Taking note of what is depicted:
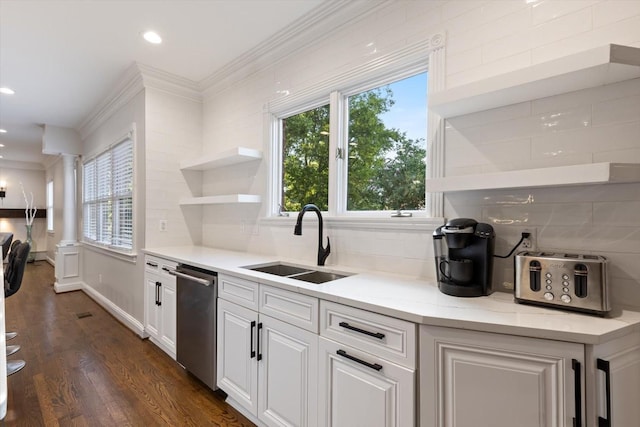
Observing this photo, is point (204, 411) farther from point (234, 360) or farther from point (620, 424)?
point (620, 424)

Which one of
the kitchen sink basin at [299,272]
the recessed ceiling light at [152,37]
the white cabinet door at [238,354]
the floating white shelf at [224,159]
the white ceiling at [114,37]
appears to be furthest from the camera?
the floating white shelf at [224,159]

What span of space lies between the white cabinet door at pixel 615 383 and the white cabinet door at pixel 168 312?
264cm

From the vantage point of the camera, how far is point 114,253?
13.0 feet

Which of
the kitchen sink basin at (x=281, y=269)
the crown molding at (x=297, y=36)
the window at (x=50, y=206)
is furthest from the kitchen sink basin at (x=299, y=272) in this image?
the window at (x=50, y=206)

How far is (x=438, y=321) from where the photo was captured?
113 cm

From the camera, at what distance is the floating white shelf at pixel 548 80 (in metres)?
1.12

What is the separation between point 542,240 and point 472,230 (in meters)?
0.33

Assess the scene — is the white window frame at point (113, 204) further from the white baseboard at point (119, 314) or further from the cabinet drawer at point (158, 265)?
the white baseboard at point (119, 314)

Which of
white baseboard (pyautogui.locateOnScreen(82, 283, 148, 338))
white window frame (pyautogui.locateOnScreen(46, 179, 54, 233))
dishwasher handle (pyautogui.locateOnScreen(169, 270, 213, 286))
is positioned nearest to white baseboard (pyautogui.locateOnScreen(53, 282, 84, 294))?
white baseboard (pyautogui.locateOnScreen(82, 283, 148, 338))

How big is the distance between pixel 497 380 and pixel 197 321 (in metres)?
2.00

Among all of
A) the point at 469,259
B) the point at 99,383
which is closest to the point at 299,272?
the point at 469,259

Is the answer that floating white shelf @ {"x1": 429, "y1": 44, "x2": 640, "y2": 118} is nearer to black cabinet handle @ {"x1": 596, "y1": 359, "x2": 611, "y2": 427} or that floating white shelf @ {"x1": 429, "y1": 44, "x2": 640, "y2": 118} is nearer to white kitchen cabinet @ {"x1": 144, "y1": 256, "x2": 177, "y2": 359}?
black cabinet handle @ {"x1": 596, "y1": 359, "x2": 611, "y2": 427}

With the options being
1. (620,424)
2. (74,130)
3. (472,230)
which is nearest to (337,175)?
(472,230)

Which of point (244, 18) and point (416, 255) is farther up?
point (244, 18)
